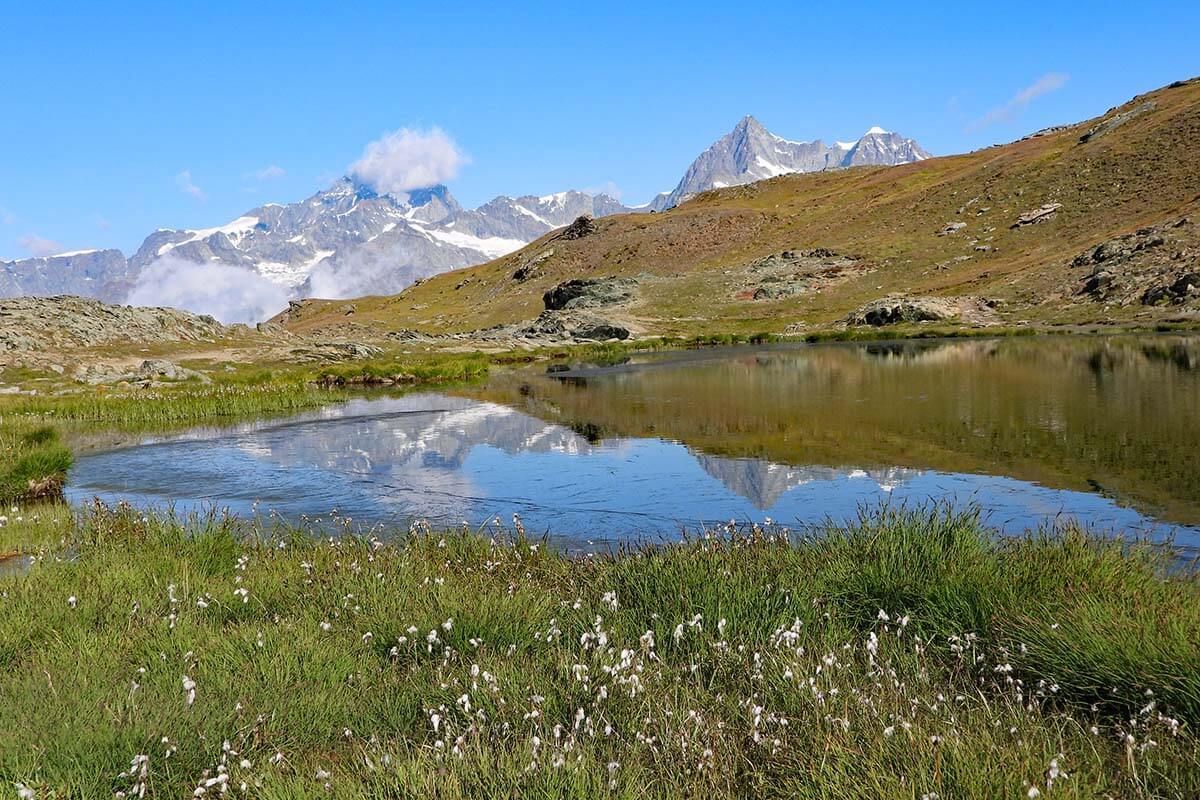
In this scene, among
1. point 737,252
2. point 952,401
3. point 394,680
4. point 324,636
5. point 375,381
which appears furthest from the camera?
point 737,252

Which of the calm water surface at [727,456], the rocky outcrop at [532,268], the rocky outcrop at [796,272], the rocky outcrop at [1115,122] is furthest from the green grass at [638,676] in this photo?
the rocky outcrop at [532,268]

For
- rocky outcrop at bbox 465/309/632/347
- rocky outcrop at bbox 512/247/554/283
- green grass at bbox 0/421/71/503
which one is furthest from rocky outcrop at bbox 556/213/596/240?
green grass at bbox 0/421/71/503

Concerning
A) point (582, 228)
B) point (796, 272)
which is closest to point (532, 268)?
point (582, 228)

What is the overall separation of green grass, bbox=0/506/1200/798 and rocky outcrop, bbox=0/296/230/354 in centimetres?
5691

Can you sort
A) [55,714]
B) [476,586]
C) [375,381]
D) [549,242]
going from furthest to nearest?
[549,242] → [375,381] → [476,586] → [55,714]

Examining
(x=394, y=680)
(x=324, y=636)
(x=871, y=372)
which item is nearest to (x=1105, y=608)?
(x=394, y=680)

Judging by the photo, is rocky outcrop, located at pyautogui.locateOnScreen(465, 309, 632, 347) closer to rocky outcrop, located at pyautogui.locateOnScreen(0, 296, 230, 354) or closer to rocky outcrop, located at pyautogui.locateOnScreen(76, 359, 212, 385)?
rocky outcrop, located at pyautogui.locateOnScreen(0, 296, 230, 354)

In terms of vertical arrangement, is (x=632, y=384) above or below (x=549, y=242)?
below

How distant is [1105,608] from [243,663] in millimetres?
7367

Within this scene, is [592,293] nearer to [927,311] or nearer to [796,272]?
[796,272]

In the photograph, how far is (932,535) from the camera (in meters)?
9.23

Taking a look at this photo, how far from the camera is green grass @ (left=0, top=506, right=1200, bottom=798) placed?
4.84 metres

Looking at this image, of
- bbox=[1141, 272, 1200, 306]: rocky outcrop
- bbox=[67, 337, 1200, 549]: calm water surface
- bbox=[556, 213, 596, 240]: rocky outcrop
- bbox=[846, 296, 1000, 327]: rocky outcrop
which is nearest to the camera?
bbox=[67, 337, 1200, 549]: calm water surface

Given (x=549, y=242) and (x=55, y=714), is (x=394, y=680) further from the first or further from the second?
(x=549, y=242)
